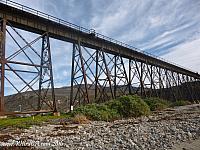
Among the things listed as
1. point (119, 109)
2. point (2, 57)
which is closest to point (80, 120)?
point (119, 109)

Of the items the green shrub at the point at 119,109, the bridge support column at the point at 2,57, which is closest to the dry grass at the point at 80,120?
the green shrub at the point at 119,109

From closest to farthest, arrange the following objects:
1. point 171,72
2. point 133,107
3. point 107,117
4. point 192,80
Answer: point 107,117 → point 133,107 → point 171,72 → point 192,80

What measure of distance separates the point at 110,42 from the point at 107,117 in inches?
496

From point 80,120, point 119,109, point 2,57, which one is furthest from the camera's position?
point 119,109

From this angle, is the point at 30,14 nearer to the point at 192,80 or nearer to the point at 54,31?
the point at 54,31

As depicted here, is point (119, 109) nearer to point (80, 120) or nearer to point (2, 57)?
point (80, 120)

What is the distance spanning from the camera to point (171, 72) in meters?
51.5

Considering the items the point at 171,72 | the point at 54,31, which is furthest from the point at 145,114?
the point at 171,72

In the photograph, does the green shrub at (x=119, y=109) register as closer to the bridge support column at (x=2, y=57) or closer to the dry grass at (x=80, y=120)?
the dry grass at (x=80, y=120)

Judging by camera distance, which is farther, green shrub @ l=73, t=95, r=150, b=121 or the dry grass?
green shrub @ l=73, t=95, r=150, b=121

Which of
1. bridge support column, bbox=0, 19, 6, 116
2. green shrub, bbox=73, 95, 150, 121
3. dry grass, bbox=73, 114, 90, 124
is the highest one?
bridge support column, bbox=0, 19, 6, 116

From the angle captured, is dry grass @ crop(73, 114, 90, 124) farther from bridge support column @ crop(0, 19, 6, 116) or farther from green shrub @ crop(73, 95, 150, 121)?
bridge support column @ crop(0, 19, 6, 116)

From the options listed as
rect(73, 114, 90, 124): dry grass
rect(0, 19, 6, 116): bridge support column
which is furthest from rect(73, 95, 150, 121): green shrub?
rect(0, 19, 6, 116): bridge support column

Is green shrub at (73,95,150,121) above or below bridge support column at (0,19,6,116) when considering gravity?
below
